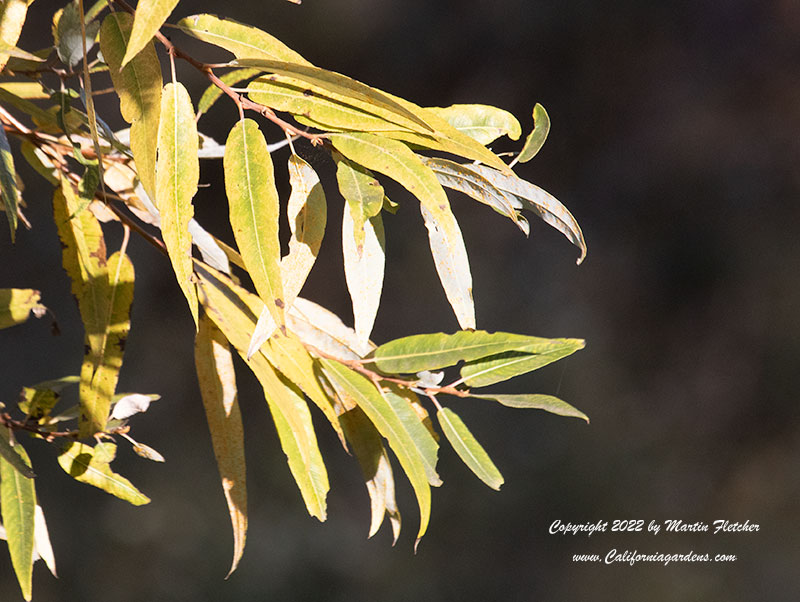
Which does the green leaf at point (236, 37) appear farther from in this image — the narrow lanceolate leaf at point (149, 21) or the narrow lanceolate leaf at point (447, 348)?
the narrow lanceolate leaf at point (447, 348)

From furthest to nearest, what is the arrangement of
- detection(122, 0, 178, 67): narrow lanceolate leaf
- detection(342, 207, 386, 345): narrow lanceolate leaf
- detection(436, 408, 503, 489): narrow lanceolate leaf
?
detection(436, 408, 503, 489): narrow lanceolate leaf < detection(342, 207, 386, 345): narrow lanceolate leaf < detection(122, 0, 178, 67): narrow lanceolate leaf

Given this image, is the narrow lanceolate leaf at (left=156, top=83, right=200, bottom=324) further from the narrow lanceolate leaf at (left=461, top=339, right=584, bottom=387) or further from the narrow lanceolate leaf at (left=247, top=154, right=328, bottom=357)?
the narrow lanceolate leaf at (left=461, top=339, right=584, bottom=387)

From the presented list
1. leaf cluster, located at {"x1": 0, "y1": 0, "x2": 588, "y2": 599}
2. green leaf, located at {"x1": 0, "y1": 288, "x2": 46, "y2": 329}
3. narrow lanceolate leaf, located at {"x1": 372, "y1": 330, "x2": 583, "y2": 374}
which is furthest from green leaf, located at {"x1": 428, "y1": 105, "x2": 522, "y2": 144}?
green leaf, located at {"x1": 0, "y1": 288, "x2": 46, "y2": 329}

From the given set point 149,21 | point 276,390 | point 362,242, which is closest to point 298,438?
point 276,390

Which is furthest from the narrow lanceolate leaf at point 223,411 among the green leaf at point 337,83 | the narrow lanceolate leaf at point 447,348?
the green leaf at point 337,83

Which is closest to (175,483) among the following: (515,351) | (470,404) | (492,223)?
(470,404)

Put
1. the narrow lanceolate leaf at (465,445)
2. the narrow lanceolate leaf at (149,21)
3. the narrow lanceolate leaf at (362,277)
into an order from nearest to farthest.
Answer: the narrow lanceolate leaf at (149,21), the narrow lanceolate leaf at (362,277), the narrow lanceolate leaf at (465,445)

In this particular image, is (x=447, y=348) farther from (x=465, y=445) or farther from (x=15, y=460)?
(x=15, y=460)
